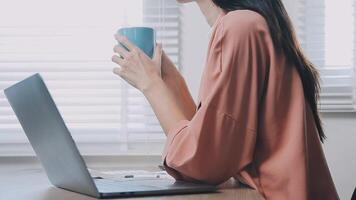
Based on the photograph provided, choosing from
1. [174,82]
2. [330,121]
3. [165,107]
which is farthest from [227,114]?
[330,121]

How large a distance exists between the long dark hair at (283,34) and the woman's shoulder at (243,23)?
0.07ft

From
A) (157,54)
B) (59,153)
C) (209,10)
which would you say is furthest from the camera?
(209,10)

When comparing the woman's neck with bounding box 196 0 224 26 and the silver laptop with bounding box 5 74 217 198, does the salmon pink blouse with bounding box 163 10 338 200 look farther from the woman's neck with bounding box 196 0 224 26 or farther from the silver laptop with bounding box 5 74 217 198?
the woman's neck with bounding box 196 0 224 26

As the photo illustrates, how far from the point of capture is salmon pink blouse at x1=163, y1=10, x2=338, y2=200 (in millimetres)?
801

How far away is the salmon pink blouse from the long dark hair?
0.02 m

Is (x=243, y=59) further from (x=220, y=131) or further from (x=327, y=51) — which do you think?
(x=327, y=51)

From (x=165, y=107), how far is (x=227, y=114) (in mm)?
148

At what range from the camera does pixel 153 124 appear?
66.2 inches

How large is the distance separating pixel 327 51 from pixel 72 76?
0.88 m

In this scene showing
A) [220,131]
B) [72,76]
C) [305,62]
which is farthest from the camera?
[72,76]

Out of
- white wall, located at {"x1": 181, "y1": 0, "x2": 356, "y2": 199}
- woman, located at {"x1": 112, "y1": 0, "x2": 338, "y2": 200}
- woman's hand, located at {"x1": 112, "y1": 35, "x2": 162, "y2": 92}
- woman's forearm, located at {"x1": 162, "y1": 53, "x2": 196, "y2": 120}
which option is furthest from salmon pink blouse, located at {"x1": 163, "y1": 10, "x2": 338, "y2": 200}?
white wall, located at {"x1": 181, "y1": 0, "x2": 356, "y2": 199}

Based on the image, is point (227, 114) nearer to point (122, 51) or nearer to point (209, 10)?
point (122, 51)

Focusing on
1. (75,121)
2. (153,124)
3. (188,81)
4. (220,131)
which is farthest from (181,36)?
(220,131)

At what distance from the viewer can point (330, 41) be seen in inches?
66.2
